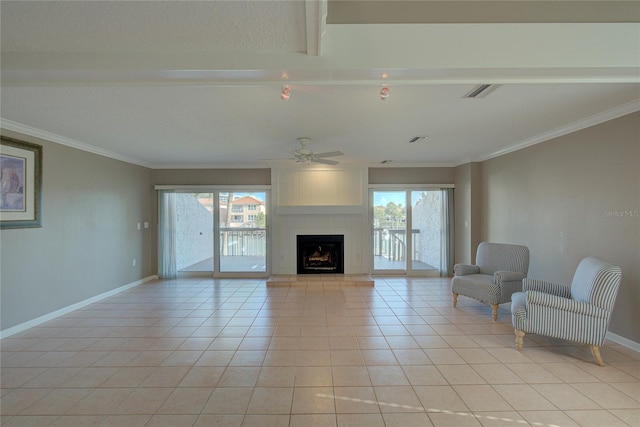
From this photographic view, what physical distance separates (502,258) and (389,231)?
2.64 m

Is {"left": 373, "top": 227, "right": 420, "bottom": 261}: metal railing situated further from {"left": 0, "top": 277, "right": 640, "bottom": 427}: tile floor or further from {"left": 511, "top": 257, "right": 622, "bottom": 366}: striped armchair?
{"left": 511, "top": 257, "right": 622, "bottom": 366}: striped armchair

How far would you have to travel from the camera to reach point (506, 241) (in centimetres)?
510

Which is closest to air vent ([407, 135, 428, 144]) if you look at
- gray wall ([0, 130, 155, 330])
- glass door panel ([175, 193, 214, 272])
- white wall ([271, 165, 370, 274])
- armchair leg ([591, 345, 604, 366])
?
white wall ([271, 165, 370, 274])

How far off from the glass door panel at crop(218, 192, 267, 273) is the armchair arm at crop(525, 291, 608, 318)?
5008mm

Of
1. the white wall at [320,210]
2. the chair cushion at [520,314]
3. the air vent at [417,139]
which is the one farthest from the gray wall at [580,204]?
the white wall at [320,210]

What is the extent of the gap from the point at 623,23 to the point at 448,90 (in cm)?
108

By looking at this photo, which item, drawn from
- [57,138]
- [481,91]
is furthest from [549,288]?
[57,138]

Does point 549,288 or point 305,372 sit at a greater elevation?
point 549,288

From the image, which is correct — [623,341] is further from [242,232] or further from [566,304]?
[242,232]

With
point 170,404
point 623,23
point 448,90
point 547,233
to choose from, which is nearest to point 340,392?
point 170,404

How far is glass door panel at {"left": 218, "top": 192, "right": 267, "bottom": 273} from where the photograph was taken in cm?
661

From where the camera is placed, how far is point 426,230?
6.79m

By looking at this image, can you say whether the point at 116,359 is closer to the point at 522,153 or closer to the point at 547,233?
the point at 547,233

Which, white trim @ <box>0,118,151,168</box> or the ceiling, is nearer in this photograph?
the ceiling
